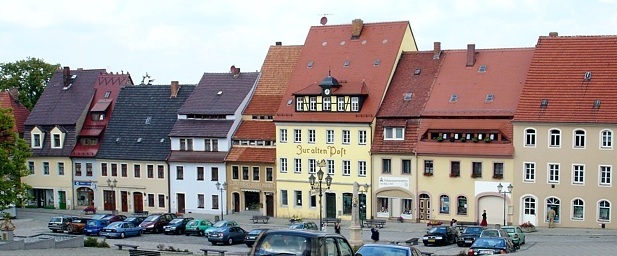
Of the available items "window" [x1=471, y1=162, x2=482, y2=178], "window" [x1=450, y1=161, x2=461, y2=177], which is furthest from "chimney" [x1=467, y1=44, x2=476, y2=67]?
"window" [x1=471, y1=162, x2=482, y2=178]

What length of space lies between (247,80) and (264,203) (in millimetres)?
10374

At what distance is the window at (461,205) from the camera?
194 feet

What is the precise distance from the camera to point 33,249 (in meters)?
43.0

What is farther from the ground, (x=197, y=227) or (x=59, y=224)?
(x=59, y=224)

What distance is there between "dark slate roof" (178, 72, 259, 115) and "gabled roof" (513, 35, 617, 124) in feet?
74.0

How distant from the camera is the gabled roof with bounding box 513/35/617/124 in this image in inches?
2168

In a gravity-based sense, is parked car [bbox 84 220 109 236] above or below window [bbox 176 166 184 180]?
below

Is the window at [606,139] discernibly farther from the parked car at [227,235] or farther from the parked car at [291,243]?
the parked car at [291,243]

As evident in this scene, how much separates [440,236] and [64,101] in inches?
1568

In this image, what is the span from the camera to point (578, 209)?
55.7m

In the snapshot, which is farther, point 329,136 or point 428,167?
point 329,136

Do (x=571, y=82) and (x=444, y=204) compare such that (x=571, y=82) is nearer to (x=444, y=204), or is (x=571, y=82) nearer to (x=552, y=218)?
(x=552, y=218)

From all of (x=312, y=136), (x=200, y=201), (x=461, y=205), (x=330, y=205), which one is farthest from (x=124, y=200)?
(x=461, y=205)

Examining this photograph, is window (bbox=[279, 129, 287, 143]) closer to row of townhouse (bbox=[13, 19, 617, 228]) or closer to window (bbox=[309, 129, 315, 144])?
row of townhouse (bbox=[13, 19, 617, 228])
